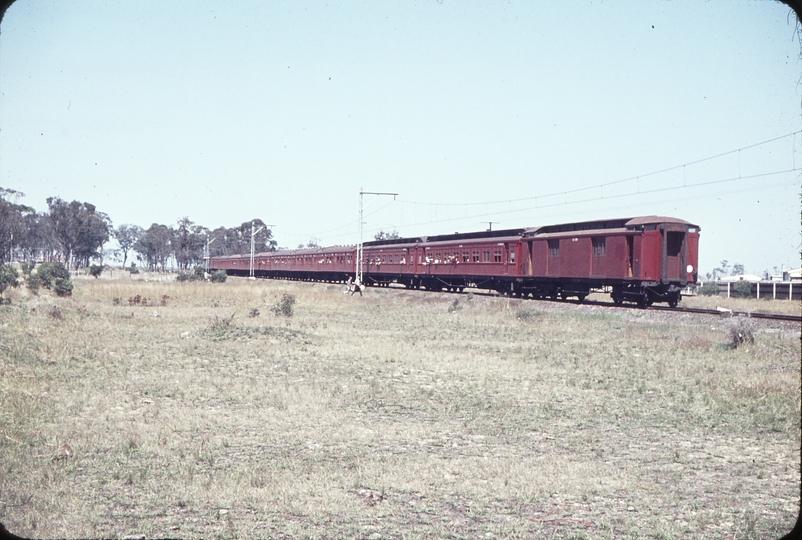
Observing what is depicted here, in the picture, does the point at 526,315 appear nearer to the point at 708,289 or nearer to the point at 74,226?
the point at 708,289

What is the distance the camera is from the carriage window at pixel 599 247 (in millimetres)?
28906

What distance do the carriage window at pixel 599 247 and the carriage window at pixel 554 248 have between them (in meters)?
2.72

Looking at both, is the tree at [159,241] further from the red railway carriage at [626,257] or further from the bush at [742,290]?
the red railway carriage at [626,257]

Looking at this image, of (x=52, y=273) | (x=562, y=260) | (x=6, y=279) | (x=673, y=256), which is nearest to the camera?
(x=673, y=256)

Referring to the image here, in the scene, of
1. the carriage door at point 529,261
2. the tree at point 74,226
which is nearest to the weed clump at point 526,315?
the carriage door at point 529,261

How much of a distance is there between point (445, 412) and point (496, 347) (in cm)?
840

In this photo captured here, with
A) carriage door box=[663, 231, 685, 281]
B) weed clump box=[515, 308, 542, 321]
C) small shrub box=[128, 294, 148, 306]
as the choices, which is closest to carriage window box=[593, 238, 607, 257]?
carriage door box=[663, 231, 685, 281]

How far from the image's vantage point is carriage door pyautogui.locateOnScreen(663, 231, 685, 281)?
27.2 m

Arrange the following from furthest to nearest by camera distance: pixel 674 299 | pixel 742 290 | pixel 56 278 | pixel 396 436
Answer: pixel 742 290 → pixel 56 278 → pixel 674 299 → pixel 396 436

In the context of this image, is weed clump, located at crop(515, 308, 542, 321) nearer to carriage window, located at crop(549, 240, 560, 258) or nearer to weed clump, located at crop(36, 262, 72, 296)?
carriage window, located at crop(549, 240, 560, 258)

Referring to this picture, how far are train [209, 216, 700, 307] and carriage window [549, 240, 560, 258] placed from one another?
48 mm

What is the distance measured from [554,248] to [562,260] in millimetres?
867

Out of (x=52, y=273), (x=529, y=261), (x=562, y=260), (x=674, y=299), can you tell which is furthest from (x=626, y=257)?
(x=52, y=273)

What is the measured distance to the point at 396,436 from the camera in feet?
31.8
